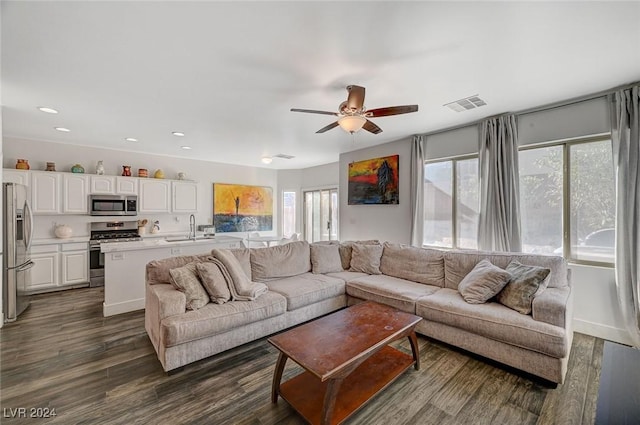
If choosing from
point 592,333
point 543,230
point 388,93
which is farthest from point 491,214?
point 388,93

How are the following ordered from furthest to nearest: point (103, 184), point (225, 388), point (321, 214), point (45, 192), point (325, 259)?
point (321, 214)
point (103, 184)
point (45, 192)
point (325, 259)
point (225, 388)

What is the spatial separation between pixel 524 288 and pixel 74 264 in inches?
263

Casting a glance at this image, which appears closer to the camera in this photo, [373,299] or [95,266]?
[373,299]

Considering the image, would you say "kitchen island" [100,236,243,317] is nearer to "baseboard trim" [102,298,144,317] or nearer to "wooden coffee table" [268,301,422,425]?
"baseboard trim" [102,298,144,317]

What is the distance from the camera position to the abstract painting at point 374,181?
4.97m

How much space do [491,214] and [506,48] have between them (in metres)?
2.25

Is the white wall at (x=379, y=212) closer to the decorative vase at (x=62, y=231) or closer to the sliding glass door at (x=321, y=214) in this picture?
the sliding glass door at (x=321, y=214)

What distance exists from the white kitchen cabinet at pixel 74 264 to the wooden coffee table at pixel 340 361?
4842mm

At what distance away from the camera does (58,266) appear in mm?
4520

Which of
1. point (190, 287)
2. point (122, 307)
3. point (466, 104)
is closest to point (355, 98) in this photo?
point (466, 104)

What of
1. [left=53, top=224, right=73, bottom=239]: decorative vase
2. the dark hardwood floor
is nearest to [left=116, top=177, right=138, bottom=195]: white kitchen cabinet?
[left=53, top=224, right=73, bottom=239]: decorative vase

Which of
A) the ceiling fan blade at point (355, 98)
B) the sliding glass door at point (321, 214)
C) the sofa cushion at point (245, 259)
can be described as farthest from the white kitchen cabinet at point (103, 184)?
the ceiling fan blade at point (355, 98)

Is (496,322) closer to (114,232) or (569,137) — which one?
(569,137)

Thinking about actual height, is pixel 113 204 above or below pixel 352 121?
below
